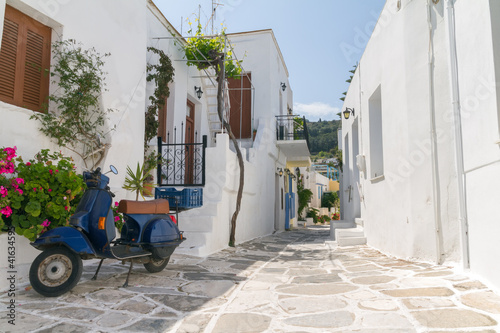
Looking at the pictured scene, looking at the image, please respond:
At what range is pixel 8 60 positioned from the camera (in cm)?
493

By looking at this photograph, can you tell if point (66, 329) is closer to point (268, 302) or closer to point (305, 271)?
point (268, 302)

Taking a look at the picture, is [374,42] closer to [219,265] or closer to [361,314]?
[219,265]

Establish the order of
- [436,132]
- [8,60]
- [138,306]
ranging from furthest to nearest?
[436,132] < [8,60] < [138,306]

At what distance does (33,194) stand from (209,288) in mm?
2191

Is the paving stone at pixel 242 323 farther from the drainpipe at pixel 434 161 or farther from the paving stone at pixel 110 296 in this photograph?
the drainpipe at pixel 434 161

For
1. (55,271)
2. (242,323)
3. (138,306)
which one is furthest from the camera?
(55,271)

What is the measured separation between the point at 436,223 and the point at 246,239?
18.2ft

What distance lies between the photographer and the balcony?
14773 mm

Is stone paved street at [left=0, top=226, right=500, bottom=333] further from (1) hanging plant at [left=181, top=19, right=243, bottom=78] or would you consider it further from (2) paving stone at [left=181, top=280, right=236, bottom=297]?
(1) hanging plant at [left=181, top=19, right=243, bottom=78]

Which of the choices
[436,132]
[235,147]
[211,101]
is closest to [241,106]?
[211,101]

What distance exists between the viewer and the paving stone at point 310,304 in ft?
11.5

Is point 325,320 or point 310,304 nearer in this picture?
point 325,320

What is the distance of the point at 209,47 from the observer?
10.2 metres

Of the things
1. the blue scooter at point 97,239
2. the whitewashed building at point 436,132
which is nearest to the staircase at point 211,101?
the whitewashed building at point 436,132
